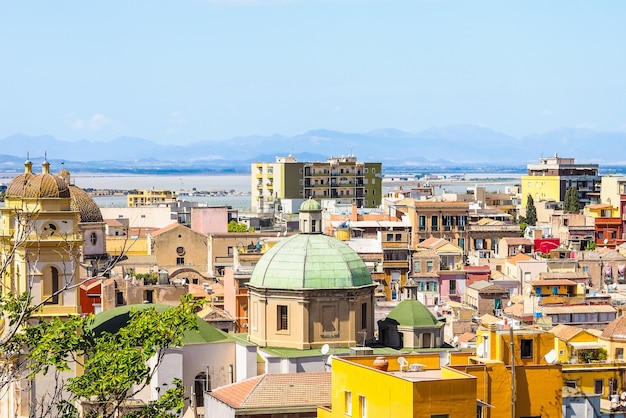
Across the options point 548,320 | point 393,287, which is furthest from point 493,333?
point 393,287

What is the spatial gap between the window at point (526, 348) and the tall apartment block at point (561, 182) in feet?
345

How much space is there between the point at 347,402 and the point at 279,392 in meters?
10.3

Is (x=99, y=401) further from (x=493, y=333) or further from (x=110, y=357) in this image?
(x=493, y=333)

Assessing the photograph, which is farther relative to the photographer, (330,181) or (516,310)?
(330,181)

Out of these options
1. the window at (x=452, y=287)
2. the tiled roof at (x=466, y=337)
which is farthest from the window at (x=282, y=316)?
the window at (x=452, y=287)

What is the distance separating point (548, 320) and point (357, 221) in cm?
2971

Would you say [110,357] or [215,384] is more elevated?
[110,357]

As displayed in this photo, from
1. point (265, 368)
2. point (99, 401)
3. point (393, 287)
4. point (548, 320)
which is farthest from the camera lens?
point (393, 287)

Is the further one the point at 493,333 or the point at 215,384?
the point at 215,384

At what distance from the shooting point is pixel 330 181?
419 ft

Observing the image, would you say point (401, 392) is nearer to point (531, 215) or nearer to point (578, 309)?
point (578, 309)

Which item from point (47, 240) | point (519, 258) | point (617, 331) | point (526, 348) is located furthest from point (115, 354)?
point (519, 258)

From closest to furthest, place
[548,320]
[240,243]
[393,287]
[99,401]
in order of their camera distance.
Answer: [99,401] → [548,320] → [393,287] → [240,243]

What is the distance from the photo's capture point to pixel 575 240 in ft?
311
